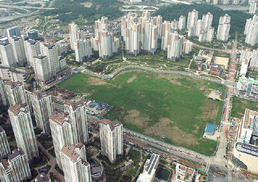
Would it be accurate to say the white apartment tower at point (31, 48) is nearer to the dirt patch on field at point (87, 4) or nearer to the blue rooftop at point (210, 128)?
the blue rooftop at point (210, 128)

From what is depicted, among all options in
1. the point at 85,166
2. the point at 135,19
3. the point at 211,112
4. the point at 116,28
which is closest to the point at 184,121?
the point at 211,112

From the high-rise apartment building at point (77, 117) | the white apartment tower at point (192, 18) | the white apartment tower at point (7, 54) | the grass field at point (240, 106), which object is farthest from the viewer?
the white apartment tower at point (192, 18)

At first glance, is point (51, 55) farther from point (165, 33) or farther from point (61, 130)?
point (165, 33)

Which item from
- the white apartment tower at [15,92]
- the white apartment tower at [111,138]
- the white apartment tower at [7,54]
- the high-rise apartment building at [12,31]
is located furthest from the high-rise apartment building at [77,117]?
the high-rise apartment building at [12,31]

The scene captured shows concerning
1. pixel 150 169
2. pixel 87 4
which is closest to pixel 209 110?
pixel 150 169

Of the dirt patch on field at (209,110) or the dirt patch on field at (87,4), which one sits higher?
the dirt patch on field at (87,4)

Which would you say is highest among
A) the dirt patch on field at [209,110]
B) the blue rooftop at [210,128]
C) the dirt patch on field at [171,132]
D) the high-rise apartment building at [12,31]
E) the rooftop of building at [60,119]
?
the high-rise apartment building at [12,31]

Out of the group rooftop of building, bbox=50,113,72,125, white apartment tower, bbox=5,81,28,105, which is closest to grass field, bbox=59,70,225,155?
white apartment tower, bbox=5,81,28,105
